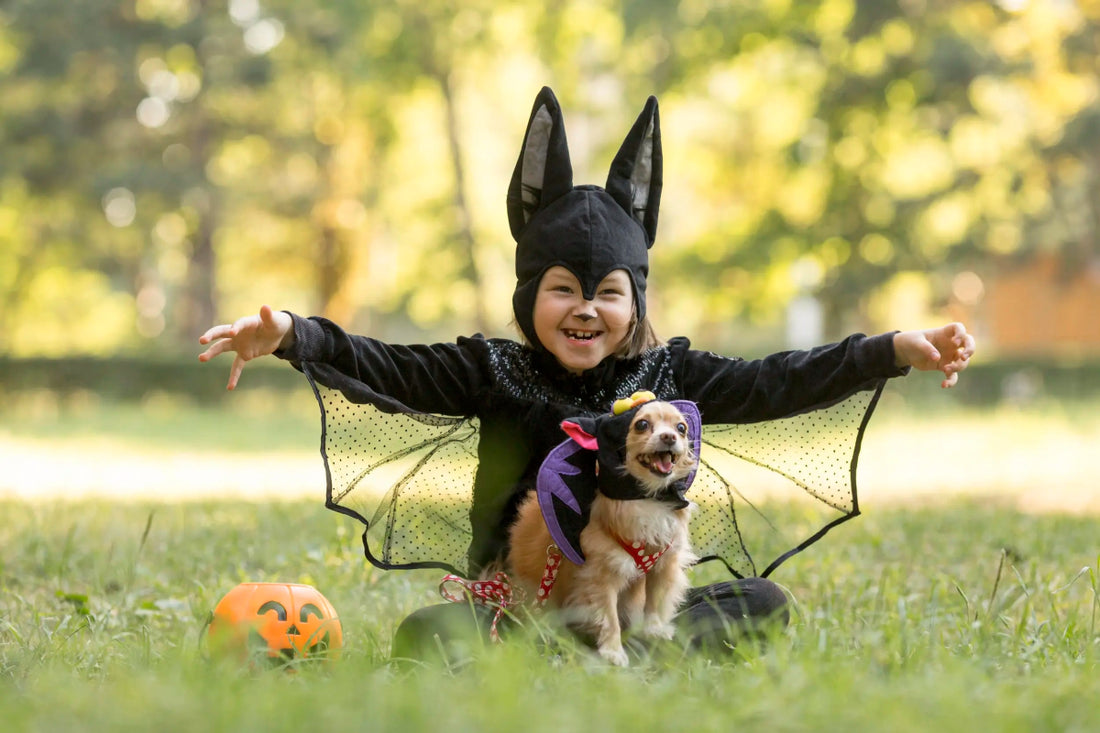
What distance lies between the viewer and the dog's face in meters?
3.04

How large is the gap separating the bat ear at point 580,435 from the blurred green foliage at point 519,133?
1692 centimetres

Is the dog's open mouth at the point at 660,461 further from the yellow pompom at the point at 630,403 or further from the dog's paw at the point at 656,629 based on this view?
the dog's paw at the point at 656,629

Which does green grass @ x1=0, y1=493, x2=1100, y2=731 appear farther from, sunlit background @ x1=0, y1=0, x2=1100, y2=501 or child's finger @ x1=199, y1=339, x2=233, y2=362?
sunlit background @ x1=0, y1=0, x2=1100, y2=501

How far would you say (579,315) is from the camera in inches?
142

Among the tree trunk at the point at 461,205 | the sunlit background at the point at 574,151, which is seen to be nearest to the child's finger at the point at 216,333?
the sunlit background at the point at 574,151

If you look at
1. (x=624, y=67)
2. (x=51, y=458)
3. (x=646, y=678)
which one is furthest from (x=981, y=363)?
(x=646, y=678)

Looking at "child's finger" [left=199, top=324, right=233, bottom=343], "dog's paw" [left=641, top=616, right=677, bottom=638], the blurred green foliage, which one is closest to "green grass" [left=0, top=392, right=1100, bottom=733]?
"dog's paw" [left=641, top=616, right=677, bottom=638]

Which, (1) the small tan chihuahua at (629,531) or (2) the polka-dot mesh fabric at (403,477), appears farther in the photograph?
(2) the polka-dot mesh fabric at (403,477)

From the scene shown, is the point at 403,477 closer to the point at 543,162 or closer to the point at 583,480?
the point at 583,480

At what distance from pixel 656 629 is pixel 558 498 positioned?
49 cm

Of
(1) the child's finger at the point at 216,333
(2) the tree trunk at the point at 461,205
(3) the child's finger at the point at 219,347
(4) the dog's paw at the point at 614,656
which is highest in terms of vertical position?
(2) the tree trunk at the point at 461,205

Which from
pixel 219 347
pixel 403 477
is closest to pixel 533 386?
pixel 403 477

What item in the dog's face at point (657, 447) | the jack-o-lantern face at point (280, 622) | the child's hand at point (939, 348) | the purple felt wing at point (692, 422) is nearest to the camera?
the dog's face at point (657, 447)

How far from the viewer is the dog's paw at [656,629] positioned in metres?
3.28
